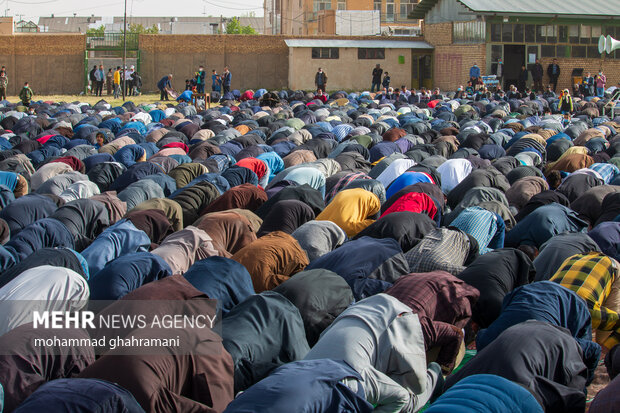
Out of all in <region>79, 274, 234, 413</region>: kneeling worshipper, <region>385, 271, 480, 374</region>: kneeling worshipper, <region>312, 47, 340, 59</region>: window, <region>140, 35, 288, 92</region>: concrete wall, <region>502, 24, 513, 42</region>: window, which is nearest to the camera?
<region>79, 274, 234, 413</region>: kneeling worshipper

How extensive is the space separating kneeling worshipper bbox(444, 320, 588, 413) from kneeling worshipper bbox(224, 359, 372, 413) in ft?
2.17

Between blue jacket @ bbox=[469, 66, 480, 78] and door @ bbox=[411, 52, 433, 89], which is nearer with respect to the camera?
blue jacket @ bbox=[469, 66, 480, 78]

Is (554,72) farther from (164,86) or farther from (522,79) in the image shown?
(164,86)

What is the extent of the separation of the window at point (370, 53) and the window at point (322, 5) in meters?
15.7

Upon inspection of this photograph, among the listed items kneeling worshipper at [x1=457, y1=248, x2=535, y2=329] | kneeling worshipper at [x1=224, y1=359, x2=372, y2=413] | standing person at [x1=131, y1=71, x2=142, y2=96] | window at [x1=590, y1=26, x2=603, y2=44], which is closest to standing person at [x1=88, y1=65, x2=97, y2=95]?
standing person at [x1=131, y1=71, x2=142, y2=96]

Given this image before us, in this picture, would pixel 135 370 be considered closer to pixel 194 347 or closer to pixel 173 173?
pixel 194 347

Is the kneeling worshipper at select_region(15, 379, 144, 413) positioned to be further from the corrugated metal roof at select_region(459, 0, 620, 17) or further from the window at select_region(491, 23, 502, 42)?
the window at select_region(491, 23, 502, 42)

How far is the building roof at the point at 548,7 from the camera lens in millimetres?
25688

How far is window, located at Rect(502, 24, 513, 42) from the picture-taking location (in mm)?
26500

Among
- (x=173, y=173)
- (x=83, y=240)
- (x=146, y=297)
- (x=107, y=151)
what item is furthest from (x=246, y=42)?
(x=146, y=297)

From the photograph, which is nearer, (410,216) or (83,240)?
(410,216)

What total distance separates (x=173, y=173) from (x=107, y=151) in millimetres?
2736

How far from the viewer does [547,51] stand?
2678 cm

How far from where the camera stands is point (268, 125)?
51.0ft
